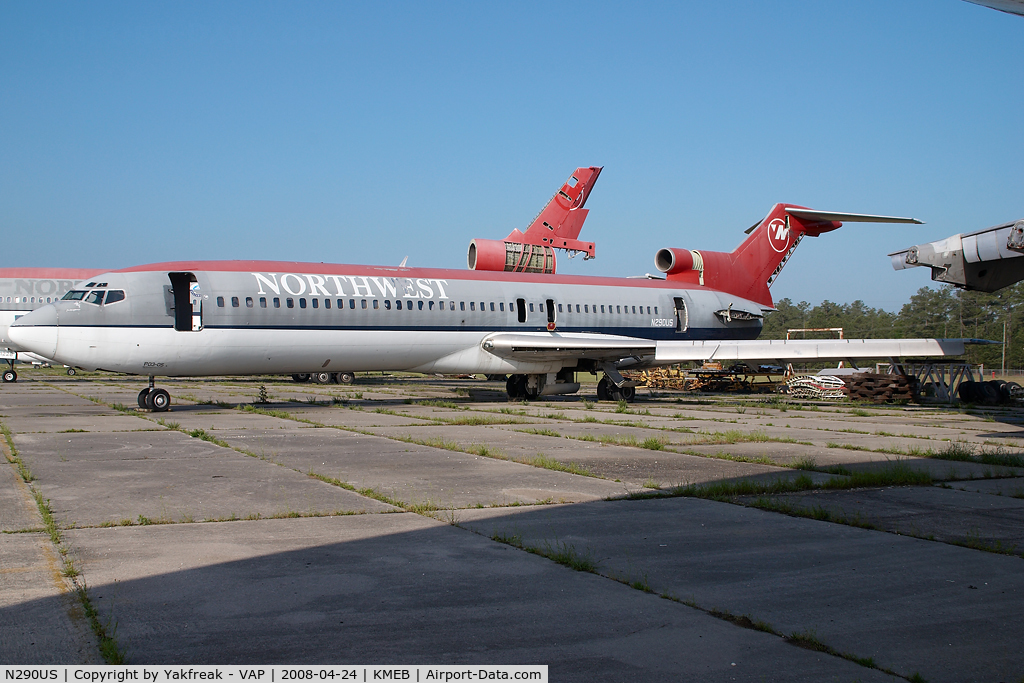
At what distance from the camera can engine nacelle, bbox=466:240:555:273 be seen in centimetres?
2650

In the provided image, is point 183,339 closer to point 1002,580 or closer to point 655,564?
point 655,564

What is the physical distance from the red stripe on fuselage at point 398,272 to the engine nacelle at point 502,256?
10.8 ft

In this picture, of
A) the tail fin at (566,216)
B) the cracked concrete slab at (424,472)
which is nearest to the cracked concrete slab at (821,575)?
the cracked concrete slab at (424,472)

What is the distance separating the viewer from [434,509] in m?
7.19

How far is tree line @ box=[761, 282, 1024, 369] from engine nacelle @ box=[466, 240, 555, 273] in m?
62.8

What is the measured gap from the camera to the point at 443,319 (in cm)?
2080

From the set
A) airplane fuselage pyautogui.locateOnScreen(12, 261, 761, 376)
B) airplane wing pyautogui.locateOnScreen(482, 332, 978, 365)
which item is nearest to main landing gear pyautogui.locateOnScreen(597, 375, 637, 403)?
airplane wing pyautogui.locateOnScreen(482, 332, 978, 365)

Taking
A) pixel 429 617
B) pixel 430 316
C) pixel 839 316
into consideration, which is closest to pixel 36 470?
pixel 429 617

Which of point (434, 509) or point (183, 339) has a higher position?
point (183, 339)

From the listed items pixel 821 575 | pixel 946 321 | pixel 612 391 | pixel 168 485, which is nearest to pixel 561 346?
pixel 612 391

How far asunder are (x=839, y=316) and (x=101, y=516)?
135 m

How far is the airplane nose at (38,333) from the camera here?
651 inches

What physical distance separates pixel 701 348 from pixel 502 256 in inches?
300

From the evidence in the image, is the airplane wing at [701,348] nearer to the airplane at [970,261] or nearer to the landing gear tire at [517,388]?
the landing gear tire at [517,388]
